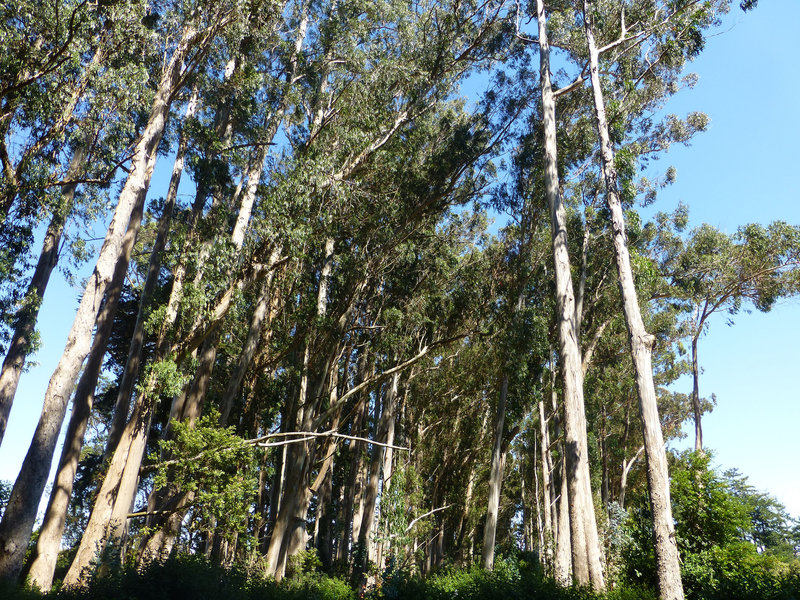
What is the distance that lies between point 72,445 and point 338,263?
7.88 meters

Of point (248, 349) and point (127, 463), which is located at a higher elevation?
point (248, 349)

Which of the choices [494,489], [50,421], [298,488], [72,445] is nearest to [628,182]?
[494,489]

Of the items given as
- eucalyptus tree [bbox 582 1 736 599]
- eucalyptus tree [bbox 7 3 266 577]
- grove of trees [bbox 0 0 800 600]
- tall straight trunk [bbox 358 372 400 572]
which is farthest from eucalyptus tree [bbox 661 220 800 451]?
eucalyptus tree [bbox 7 3 266 577]

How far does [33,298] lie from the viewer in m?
14.0

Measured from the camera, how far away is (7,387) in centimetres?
1370

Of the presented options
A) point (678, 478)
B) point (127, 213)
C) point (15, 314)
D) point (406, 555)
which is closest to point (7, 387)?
point (15, 314)

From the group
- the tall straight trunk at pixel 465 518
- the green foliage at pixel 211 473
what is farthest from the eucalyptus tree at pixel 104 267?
the tall straight trunk at pixel 465 518

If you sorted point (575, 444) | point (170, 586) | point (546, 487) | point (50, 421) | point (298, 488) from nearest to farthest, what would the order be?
1. point (170, 586)
2. point (50, 421)
3. point (575, 444)
4. point (298, 488)
5. point (546, 487)

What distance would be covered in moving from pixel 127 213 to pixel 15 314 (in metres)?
5.75

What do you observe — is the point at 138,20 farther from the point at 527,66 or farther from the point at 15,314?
the point at 527,66

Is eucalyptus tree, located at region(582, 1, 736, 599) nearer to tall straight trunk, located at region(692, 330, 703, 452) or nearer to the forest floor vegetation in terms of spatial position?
the forest floor vegetation

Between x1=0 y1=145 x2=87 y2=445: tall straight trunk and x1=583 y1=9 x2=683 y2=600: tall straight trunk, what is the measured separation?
12.5m

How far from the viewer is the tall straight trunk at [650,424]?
7.62 metres

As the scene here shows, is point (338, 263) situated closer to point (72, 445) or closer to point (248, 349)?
point (248, 349)
